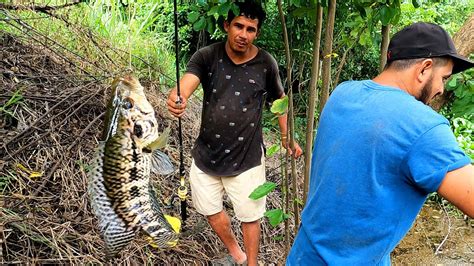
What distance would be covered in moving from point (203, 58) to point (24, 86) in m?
1.80

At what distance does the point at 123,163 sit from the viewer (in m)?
1.90

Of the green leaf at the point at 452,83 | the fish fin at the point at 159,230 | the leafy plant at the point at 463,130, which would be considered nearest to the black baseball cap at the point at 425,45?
the green leaf at the point at 452,83

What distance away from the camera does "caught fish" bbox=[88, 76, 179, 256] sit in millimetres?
1882

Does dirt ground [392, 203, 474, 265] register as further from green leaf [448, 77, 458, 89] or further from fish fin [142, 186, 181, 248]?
fish fin [142, 186, 181, 248]

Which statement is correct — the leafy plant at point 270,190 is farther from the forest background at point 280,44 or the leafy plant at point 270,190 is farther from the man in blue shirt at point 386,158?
the man in blue shirt at point 386,158

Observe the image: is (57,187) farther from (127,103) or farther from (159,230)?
(127,103)

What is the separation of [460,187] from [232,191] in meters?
1.89

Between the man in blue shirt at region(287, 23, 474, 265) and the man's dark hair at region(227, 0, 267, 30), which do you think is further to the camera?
the man's dark hair at region(227, 0, 267, 30)

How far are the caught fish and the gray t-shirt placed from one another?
120cm

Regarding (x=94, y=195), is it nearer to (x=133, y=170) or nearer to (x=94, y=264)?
(x=133, y=170)

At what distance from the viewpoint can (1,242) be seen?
285 centimetres

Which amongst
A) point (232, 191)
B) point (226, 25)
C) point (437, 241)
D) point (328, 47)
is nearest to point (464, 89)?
point (328, 47)

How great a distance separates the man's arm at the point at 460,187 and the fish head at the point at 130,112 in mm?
1035

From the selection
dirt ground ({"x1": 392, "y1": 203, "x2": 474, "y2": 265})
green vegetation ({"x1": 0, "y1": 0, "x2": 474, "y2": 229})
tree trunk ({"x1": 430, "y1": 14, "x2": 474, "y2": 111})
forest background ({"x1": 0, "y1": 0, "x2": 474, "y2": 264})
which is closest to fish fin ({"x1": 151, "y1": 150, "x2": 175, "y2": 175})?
green vegetation ({"x1": 0, "y1": 0, "x2": 474, "y2": 229})
